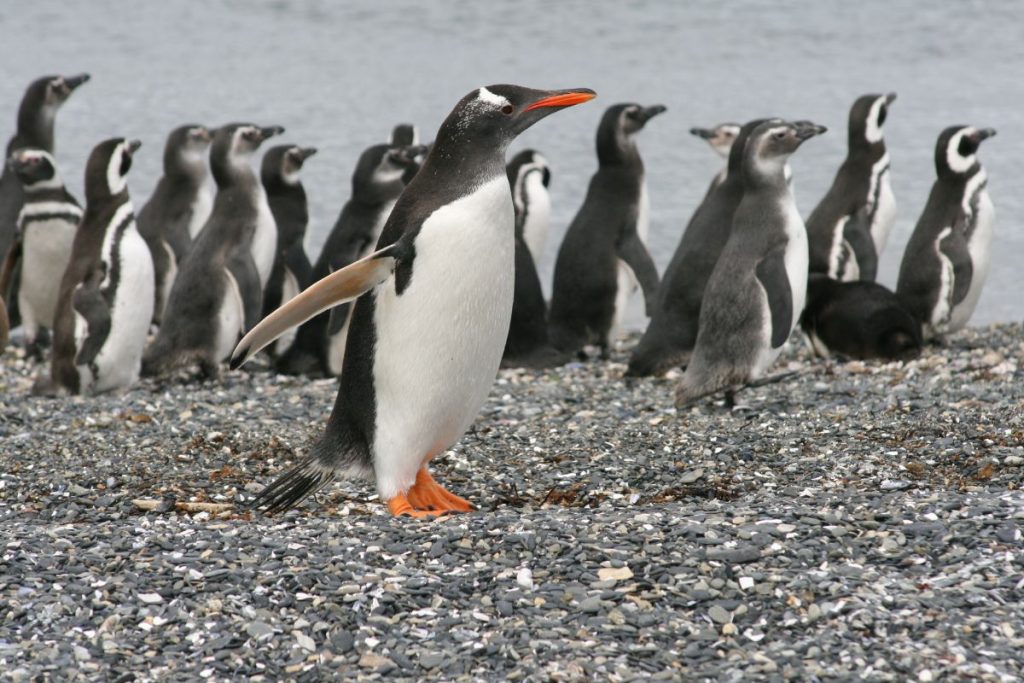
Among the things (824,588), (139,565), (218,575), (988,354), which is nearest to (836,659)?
(824,588)

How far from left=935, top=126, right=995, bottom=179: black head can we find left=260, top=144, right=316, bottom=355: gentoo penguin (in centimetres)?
387

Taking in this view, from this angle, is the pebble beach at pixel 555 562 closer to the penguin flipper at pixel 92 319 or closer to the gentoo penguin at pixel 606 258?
the penguin flipper at pixel 92 319

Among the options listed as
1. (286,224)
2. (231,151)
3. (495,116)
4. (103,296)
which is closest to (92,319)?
(103,296)

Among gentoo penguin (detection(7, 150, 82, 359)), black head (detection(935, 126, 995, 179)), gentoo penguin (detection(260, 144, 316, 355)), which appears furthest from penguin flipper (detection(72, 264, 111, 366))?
black head (detection(935, 126, 995, 179))

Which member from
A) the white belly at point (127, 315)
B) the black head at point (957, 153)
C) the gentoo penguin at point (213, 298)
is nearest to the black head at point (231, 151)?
the gentoo penguin at point (213, 298)

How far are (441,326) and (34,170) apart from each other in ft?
17.5

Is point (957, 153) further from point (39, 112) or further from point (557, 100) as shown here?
point (39, 112)

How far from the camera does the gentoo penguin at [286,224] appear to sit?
842 centimetres

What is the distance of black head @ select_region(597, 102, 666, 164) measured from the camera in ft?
27.7

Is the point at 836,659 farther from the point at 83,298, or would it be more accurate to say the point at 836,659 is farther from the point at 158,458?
the point at 83,298

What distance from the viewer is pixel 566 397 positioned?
21.4 ft

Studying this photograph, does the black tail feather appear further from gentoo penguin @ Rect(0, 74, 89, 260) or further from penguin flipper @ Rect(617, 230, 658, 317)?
gentoo penguin @ Rect(0, 74, 89, 260)

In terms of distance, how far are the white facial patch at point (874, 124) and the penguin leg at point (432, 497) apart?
5.76m

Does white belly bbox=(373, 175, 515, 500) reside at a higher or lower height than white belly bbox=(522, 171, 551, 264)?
higher
